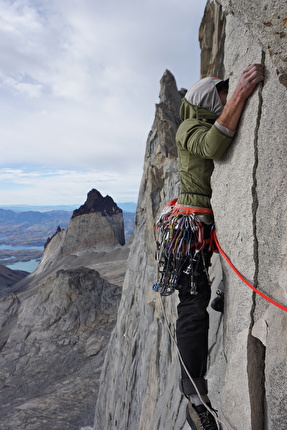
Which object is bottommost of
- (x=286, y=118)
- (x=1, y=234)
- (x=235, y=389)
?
(x=1, y=234)

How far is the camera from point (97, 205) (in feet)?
179

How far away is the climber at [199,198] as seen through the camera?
2.67m

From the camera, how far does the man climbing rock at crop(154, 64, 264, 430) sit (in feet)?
9.22

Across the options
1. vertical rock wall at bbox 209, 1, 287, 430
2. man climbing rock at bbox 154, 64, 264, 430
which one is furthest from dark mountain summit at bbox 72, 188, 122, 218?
vertical rock wall at bbox 209, 1, 287, 430

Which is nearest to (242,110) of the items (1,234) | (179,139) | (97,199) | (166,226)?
(179,139)

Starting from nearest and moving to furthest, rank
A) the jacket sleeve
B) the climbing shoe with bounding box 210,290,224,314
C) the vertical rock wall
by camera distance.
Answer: the vertical rock wall
the jacket sleeve
the climbing shoe with bounding box 210,290,224,314

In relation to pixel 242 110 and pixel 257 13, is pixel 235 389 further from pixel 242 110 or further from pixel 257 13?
pixel 257 13

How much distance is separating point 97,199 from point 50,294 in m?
27.0

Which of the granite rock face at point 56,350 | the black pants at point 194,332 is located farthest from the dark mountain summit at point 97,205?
the black pants at point 194,332

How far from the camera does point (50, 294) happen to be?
29547mm

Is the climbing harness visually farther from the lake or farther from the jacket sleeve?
the lake

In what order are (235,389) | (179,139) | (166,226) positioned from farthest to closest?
1. (166,226)
2. (179,139)
3. (235,389)

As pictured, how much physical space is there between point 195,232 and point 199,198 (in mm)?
385

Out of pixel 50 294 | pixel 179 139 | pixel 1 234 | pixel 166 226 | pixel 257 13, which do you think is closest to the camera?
pixel 257 13
